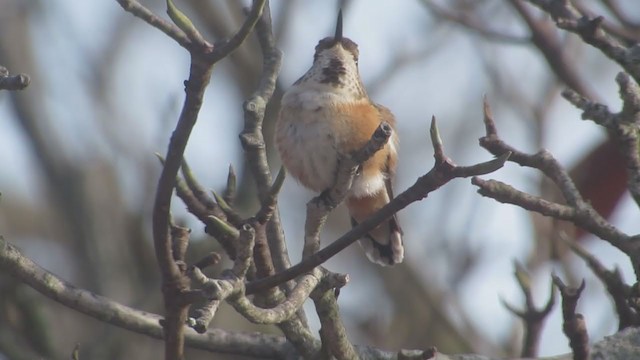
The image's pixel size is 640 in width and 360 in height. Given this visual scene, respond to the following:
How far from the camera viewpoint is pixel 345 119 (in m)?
4.37

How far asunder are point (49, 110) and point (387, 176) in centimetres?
551

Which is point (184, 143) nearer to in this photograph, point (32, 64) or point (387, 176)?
point (387, 176)

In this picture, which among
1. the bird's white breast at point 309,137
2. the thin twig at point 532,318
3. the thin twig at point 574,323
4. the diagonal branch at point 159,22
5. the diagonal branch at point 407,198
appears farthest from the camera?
the bird's white breast at point 309,137

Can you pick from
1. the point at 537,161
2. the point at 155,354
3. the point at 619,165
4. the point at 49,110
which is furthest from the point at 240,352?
the point at 49,110

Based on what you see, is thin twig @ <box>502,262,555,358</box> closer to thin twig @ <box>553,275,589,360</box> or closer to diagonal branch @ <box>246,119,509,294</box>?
thin twig @ <box>553,275,589,360</box>

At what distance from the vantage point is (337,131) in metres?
4.32

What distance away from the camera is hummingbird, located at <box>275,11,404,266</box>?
4.32 meters

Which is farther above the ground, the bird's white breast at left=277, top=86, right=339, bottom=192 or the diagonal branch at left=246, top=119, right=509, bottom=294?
the bird's white breast at left=277, top=86, right=339, bottom=192

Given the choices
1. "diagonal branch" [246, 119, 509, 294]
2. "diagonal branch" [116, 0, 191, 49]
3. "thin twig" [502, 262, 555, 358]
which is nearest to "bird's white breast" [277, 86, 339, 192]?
"thin twig" [502, 262, 555, 358]

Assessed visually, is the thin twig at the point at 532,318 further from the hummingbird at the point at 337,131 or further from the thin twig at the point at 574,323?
the thin twig at the point at 574,323

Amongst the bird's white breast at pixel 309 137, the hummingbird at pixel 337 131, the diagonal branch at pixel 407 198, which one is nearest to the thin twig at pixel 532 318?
the hummingbird at pixel 337 131

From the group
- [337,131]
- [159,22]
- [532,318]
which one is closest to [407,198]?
[159,22]

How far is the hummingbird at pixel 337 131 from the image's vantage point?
4.32m

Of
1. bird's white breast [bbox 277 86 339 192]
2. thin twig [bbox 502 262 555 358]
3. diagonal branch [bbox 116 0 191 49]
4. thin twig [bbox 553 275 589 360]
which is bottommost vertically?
thin twig [bbox 553 275 589 360]
